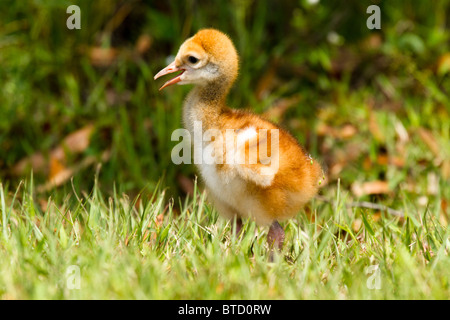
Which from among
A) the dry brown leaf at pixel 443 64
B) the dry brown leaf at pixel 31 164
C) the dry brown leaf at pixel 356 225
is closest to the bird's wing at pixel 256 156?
the dry brown leaf at pixel 356 225

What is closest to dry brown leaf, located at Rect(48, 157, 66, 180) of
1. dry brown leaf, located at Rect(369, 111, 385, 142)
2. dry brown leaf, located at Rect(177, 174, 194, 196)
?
dry brown leaf, located at Rect(177, 174, 194, 196)

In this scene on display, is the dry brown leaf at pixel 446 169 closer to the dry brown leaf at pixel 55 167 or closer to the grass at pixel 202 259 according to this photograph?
the grass at pixel 202 259

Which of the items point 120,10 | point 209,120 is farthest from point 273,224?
point 120,10

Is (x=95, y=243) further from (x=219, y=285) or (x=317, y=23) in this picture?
(x=317, y=23)

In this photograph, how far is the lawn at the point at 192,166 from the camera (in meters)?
2.82

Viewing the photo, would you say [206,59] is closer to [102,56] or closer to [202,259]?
[202,259]

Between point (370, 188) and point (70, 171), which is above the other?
point (70, 171)

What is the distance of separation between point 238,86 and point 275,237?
7.89 ft

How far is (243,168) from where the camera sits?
3.00 m

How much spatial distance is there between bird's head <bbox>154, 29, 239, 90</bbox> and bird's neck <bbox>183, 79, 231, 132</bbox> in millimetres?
22

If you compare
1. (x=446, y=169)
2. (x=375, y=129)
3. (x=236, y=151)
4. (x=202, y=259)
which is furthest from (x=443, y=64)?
(x=202, y=259)

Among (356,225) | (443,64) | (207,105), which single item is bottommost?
(356,225)

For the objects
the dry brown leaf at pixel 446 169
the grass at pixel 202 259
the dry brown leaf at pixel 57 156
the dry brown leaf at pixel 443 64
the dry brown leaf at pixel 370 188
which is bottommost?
the grass at pixel 202 259

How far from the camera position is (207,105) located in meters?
3.21
